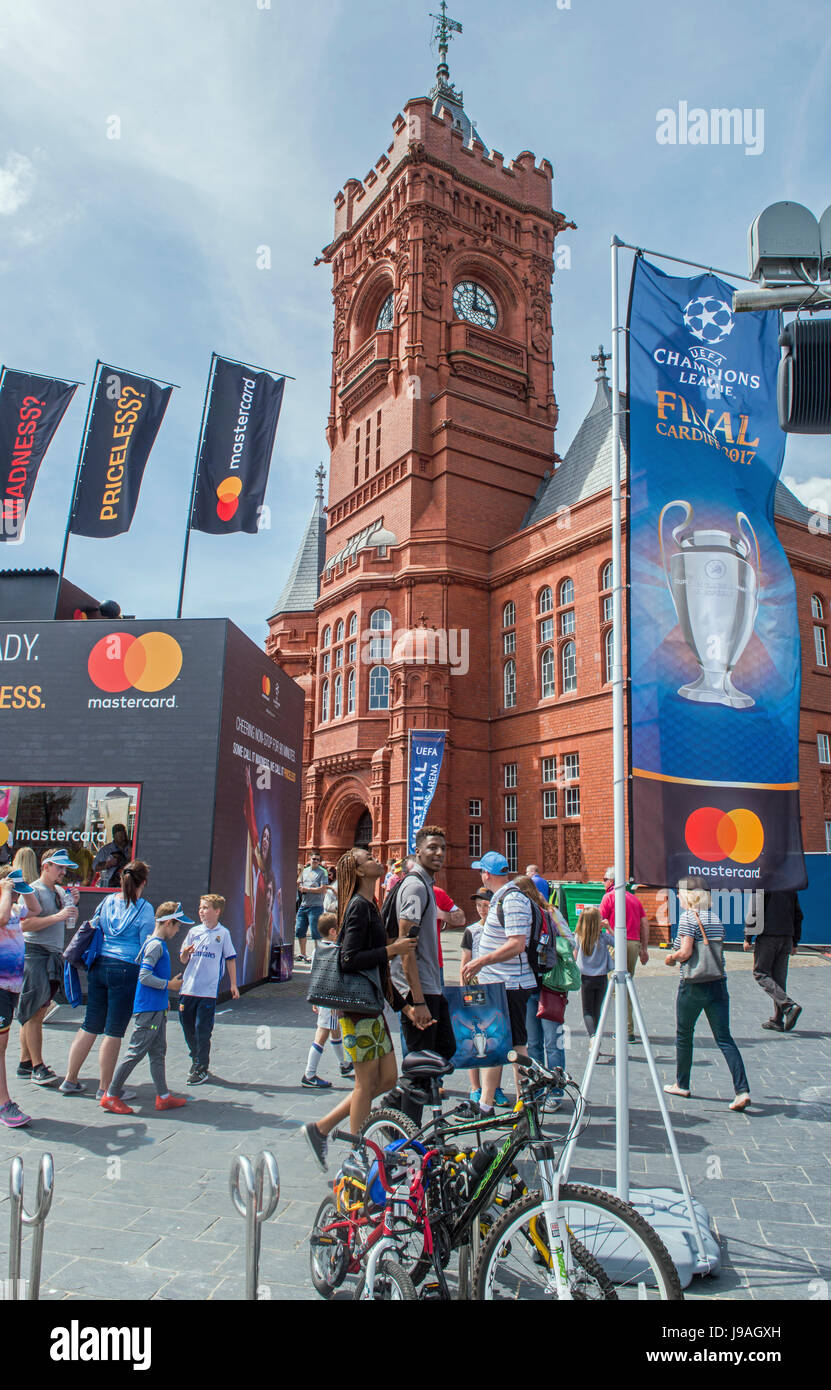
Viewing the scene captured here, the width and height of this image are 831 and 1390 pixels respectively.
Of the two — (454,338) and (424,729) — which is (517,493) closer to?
(454,338)

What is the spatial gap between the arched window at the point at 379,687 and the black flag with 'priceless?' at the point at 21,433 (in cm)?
1600

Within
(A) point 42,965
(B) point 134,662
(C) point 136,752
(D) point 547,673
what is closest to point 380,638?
(D) point 547,673

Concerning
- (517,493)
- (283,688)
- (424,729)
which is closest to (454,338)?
(517,493)

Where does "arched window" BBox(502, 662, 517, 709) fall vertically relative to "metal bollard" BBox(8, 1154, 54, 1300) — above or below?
above

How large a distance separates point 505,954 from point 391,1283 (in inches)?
110

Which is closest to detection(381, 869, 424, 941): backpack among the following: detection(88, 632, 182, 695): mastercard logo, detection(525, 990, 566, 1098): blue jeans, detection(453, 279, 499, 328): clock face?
detection(525, 990, 566, 1098): blue jeans

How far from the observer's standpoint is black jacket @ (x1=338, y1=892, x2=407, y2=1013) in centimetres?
454

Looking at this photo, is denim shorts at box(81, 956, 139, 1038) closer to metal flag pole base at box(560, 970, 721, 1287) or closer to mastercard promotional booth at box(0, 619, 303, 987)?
metal flag pole base at box(560, 970, 721, 1287)

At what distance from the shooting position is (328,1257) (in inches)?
136

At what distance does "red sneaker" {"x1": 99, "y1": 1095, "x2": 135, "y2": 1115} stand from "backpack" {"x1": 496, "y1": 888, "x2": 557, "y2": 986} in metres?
3.15

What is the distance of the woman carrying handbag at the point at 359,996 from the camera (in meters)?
4.50

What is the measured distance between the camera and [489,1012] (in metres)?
5.09

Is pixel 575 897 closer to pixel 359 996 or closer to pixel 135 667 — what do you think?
pixel 135 667

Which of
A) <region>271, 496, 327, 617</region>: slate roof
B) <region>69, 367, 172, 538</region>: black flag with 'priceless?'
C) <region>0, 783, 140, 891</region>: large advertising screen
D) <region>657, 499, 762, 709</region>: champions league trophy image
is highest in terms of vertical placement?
<region>271, 496, 327, 617</region>: slate roof
